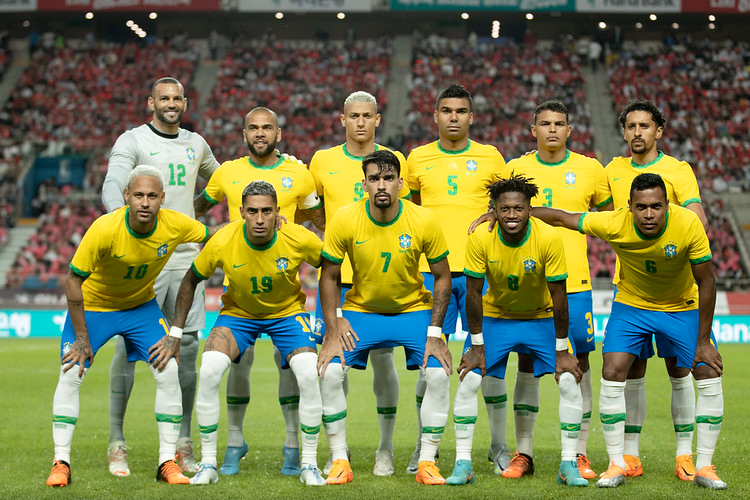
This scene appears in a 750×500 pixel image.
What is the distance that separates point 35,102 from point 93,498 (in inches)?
1190

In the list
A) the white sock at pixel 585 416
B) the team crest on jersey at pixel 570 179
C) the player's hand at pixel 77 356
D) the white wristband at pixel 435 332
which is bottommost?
the white sock at pixel 585 416

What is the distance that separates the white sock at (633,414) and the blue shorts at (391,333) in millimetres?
1730

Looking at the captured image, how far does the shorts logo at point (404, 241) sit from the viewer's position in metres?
6.18

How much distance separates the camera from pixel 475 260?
6.12 metres

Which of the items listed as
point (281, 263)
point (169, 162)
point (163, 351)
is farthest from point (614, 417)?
point (169, 162)

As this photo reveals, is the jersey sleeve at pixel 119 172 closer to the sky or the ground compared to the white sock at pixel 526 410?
closer to the sky

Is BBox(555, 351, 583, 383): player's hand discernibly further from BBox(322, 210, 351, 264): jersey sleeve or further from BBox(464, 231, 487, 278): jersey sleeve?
BBox(322, 210, 351, 264): jersey sleeve

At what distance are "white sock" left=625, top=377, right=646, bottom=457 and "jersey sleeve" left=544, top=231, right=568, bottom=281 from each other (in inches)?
49.8

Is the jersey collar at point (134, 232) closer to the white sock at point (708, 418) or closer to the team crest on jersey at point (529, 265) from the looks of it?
the team crest on jersey at point (529, 265)

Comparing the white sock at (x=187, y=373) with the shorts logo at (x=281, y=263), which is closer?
the shorts logo at (x=281, y=263)

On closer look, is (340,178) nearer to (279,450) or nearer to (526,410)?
(526,410)

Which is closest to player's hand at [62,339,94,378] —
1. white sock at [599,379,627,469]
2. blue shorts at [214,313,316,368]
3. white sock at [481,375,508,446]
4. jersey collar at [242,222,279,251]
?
blue shorts at [214,313,316,368]

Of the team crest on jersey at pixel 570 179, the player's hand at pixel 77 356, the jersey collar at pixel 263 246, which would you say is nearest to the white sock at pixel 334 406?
the jersey collar at pixel 263 246

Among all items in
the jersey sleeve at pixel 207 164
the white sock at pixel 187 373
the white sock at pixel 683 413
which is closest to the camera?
the white sock at pixel 683 413
